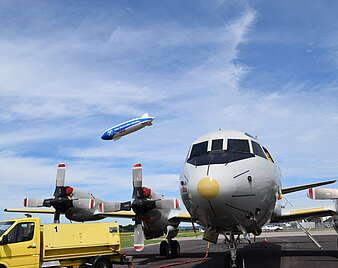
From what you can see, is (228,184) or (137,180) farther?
(137,180)

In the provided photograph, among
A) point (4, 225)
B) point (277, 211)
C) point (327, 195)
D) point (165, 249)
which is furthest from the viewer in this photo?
point (165, 249)

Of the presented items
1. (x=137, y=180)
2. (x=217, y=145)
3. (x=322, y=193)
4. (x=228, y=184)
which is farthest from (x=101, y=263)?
(x=322, y=193)

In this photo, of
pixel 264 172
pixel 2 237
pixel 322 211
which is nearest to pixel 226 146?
pixel 264 172

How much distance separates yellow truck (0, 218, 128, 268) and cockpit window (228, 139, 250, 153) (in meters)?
6.26

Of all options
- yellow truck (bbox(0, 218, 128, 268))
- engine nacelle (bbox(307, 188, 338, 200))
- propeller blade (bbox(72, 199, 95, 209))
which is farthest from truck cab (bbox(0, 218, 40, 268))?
engine nacelle (bbox(307, 188, 338, 200))

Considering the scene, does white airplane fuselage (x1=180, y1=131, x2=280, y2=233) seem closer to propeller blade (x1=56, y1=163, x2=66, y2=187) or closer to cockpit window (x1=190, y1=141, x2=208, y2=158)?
cockpit window (x1=190, y1=141, x2=208, y2=158)

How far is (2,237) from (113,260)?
4.19 metres

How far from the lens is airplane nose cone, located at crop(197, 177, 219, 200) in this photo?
773 centimetres

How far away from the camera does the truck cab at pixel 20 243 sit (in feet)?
34.4

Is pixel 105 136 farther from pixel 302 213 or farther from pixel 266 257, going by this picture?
pixel 302 213

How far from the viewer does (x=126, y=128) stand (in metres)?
33.8

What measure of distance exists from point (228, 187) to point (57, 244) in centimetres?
682

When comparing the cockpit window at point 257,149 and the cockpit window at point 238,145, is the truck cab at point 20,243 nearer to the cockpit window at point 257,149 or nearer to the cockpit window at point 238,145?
the cockpit window at point 238,145

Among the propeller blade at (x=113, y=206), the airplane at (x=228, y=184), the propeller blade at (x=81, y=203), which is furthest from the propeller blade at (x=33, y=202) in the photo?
the airplane at (x=228, y=184)
